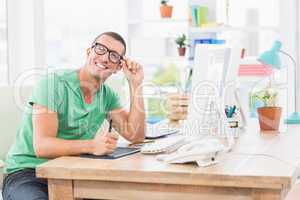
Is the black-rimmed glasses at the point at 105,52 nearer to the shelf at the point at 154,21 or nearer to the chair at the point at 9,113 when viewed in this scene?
the chair at the point at 9,113

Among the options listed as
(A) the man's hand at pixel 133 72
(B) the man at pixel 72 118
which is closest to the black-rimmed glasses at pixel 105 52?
(B) the man at pixel 72 118

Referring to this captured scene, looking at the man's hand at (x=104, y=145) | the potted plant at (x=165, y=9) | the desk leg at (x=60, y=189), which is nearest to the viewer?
the desk leg at (x=60, y=189)

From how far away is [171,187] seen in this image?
1.66 m

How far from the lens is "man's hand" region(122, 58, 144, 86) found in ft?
7.84

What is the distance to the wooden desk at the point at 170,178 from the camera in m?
1.55

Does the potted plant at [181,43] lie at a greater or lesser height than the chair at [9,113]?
greater

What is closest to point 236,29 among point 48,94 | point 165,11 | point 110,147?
point 165,11

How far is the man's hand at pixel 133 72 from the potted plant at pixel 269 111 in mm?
626

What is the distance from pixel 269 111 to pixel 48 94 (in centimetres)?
109

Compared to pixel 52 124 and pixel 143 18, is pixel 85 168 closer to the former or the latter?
pixel 52 124

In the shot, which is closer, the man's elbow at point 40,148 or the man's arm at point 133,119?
the man's elbow at point 40,148

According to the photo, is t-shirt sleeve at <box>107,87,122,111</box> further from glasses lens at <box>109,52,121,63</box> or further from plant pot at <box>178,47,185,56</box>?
plant pot at <box>178,47,185,56</box>

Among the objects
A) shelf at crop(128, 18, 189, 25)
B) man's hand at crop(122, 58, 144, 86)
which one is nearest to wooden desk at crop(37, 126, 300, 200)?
man's hand at crop(122, 58, 144, 86)

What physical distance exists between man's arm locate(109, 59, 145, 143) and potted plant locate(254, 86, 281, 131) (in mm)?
593
